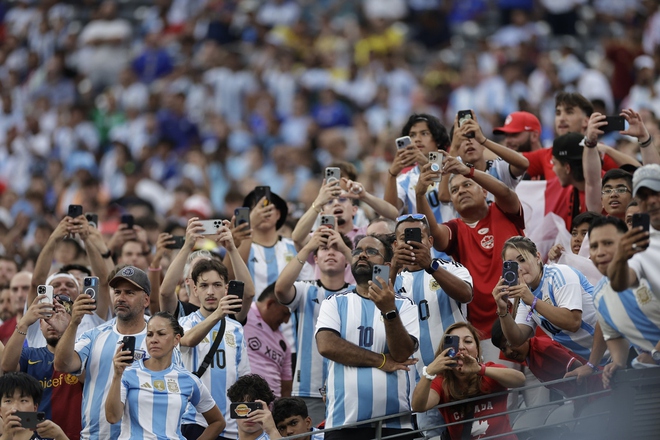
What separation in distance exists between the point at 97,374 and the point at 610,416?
357 cm

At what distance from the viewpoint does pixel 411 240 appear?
25.0 ft

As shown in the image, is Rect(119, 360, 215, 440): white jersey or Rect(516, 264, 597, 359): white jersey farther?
Rect(516, 264, 597, 359): white jersey

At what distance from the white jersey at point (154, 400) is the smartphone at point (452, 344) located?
178 centimetres

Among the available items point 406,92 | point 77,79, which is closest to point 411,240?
point 406,92

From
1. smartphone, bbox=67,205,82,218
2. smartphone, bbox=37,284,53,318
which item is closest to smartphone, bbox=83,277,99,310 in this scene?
smartphone, bbox=37,284,53,318

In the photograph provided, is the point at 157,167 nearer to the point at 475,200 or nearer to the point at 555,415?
the point at 475,200

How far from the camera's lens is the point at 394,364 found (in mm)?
7469

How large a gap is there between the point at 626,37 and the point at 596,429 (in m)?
11.5

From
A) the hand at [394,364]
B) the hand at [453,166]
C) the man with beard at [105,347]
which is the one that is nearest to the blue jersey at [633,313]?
the hand at [394,364]

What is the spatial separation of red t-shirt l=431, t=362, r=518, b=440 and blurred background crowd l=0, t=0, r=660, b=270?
20.6ft

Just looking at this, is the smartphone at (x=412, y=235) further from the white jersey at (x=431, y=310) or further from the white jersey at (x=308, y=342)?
the white jersey at (x=308, y=342)

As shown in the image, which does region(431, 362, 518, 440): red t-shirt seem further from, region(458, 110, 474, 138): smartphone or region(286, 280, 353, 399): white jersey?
region(458, 110, 474, 138): smartphone

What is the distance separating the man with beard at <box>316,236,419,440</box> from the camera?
24.4 ft

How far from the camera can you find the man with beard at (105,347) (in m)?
7.72
